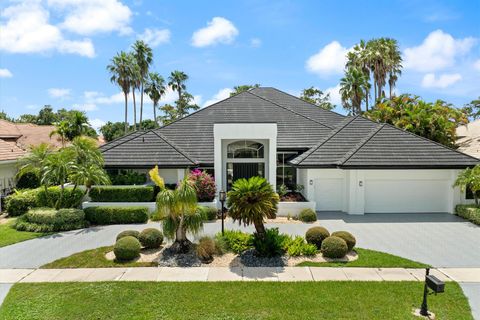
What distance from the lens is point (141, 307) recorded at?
7.69m

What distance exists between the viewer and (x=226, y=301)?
26.2 ft

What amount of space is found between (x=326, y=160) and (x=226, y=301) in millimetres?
12688

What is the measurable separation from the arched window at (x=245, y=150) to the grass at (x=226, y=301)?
12449mm

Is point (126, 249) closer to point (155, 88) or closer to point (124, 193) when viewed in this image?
point (124, 193)

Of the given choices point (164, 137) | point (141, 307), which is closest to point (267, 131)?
point (164, 137)

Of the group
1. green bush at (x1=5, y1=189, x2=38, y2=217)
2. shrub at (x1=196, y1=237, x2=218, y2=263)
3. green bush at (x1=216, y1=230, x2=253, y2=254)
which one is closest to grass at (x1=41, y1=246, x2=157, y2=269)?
shrub at (x1=196, y1=237, x2=218, y2=263)

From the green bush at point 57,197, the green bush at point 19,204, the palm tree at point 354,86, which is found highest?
the palm tree at point 354,86

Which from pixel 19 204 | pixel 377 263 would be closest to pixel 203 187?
pixel 377 263

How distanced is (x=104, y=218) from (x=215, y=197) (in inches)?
248

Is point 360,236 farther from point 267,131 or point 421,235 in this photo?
point 267,131

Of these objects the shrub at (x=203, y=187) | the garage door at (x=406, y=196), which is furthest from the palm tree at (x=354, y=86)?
the shrub at (x=203, y=187)

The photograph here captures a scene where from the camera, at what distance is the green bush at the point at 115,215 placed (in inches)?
646

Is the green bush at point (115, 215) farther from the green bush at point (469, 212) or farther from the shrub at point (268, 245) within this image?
the green bush at point (469, 212)

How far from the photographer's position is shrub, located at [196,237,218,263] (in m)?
10.8
